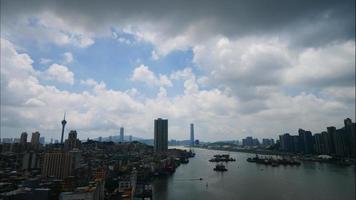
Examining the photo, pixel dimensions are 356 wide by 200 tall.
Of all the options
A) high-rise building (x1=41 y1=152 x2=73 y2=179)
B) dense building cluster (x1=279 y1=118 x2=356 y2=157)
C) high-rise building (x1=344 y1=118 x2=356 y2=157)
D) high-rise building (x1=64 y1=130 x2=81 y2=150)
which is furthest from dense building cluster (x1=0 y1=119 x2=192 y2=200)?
dense building cluster (x1=279 y1=118 x2=356 y2=157)

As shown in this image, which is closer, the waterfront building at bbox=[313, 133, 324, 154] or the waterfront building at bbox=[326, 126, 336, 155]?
the waterfront building at bbox=[326, 126, 336, 155]

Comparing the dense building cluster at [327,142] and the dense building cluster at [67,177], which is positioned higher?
the dense building cluster at [327,142]

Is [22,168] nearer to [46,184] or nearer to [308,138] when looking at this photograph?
[46,184]

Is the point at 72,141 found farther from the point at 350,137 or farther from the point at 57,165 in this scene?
the point at 350,137

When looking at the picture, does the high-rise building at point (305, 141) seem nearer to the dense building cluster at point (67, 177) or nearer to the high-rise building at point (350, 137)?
the high-rise building at point (350, 137)

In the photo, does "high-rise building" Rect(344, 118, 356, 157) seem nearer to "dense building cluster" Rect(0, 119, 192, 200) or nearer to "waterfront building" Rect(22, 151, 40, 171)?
"dense building cluster" Rect(0, 119, 192, 200)

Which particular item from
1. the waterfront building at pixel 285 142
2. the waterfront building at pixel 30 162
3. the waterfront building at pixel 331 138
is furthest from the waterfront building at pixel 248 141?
the waterfront building at pixel 30 162

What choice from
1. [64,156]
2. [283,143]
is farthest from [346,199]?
[283,143]

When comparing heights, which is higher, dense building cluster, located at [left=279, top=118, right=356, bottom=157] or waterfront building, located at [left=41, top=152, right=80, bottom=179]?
dense building cluster, located at [left=279, top=118, right=356, bottom=157]
